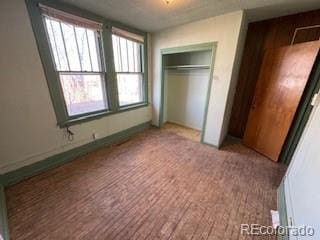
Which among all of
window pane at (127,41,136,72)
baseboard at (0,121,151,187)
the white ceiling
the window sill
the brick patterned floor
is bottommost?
the brick patterned floor

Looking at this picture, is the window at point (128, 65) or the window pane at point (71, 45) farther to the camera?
the window at point (128, 65)

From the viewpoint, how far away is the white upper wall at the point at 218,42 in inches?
88.2

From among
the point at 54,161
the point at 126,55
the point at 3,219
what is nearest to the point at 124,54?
the point at 126,55

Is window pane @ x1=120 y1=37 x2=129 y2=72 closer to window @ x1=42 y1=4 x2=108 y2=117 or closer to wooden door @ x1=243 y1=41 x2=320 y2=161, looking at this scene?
window @ x1=42 y1=4 x2=108 y2=117

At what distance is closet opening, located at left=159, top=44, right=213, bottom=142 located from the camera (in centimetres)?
335

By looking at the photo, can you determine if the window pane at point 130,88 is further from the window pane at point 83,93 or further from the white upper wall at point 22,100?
the white upper wall at point 22,100

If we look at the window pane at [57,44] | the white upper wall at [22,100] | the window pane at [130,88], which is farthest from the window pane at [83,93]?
the window pane at [130,88]

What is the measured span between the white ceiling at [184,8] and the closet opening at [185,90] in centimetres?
84

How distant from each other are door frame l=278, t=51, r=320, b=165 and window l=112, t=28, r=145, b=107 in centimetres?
305

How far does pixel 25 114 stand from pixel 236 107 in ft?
12.5

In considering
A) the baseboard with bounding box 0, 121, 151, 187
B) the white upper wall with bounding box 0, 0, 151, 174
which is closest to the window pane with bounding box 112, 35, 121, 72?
the white upper wall with bounding box 0, 0, 151, 174

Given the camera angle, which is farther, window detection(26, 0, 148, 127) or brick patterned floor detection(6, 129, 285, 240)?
window detection(26, 0, 148, 127)

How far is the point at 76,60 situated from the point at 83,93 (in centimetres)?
53

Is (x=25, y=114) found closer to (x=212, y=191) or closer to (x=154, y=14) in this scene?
(x=154, y=14)
